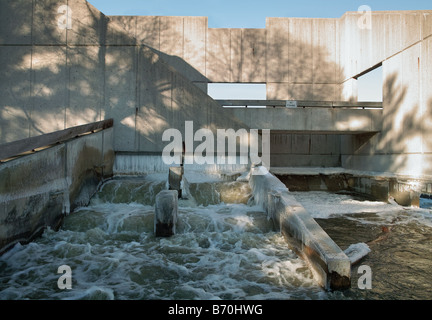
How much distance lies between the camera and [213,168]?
10555 mm

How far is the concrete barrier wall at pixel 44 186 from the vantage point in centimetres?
485

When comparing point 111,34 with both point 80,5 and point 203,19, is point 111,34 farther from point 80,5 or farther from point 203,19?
point 203,19

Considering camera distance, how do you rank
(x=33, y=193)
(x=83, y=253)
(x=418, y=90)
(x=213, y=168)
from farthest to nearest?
(x=418, y=90)
(x=213, y=168)
(x=33, y=193)
(x=83, y=253)

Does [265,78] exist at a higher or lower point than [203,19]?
lower

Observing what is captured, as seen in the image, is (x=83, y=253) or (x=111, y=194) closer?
(x=83, y=253)

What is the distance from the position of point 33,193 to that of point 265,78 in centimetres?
1442

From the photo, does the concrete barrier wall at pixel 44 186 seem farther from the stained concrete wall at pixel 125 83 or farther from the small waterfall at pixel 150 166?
the stained concrete wall at pixel 125 83

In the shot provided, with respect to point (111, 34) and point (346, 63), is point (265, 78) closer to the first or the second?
point (346, 63)

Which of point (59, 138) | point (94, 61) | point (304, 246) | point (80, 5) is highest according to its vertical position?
point (80, 5)

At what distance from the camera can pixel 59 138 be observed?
22.2 ft

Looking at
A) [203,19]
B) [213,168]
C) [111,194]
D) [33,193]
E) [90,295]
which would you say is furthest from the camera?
[203,19]

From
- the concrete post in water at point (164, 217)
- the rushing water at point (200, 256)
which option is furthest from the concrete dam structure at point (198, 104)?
the concrete post in water at point (164, 217)

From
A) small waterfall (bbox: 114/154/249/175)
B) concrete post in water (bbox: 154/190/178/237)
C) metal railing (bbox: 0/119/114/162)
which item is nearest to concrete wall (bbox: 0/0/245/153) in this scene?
small waterfall (bbox: 114/154/249/175)

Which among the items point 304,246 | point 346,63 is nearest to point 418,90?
point 346,63
